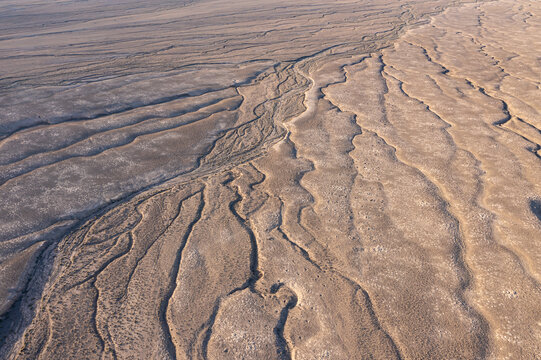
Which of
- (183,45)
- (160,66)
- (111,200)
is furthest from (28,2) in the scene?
(111,200)

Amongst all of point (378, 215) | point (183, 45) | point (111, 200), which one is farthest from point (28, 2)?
point (378, 215)

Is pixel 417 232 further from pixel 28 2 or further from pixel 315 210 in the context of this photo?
pixel 28 2

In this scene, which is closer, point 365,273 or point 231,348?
point 231,348

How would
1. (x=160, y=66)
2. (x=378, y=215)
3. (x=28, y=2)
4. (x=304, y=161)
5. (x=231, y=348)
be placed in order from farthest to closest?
(x=28, y=2) → (x=160, y=66) → (x=304, y=161) → (x=378, y=215) → (x=231, y=348)

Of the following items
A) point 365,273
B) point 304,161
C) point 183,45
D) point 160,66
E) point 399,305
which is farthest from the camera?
point 183,45

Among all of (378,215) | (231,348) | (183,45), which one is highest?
(231,348)

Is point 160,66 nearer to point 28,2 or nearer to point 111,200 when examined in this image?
point 111,200

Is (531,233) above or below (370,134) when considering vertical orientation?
above
